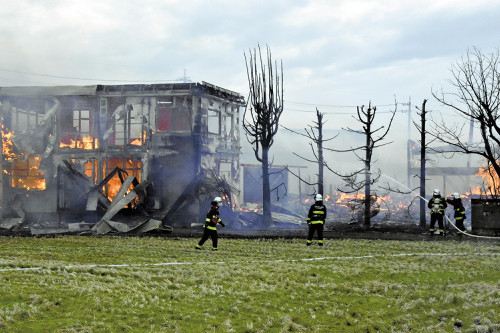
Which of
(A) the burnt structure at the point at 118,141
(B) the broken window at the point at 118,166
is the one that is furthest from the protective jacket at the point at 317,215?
(B) the broken window at the point at 118,166

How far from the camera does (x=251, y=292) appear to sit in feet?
28.9

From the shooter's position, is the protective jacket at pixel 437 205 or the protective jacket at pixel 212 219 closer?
the protective jacket at pixel 212 219

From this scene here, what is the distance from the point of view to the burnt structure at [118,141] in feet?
100

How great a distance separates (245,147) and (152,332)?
1518 inches

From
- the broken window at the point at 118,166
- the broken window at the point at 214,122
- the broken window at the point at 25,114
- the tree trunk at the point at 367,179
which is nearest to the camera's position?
the tree trunk at the point at 367,179

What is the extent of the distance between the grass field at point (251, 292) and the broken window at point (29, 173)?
18160mm

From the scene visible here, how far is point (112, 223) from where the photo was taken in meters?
23.7

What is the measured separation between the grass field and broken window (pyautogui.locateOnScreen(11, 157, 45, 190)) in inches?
715

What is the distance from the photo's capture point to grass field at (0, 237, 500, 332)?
6961 millimetres

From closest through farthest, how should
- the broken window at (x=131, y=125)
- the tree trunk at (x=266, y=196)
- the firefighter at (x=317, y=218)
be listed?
the firefighter at (x=317, y=218) → the tree trunk at (x=266, y=196) → the broken window at (x=131, y=125)

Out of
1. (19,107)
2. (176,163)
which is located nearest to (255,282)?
(176,163)

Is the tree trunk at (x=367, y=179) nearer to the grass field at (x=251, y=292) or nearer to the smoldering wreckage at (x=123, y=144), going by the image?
the smoldering wreckage at (x=123, y=144)

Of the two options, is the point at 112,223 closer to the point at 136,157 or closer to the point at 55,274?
the point at 136,157

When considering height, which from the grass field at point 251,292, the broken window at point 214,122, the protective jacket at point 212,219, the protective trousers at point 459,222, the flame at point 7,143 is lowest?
the grass field at point 251,292
